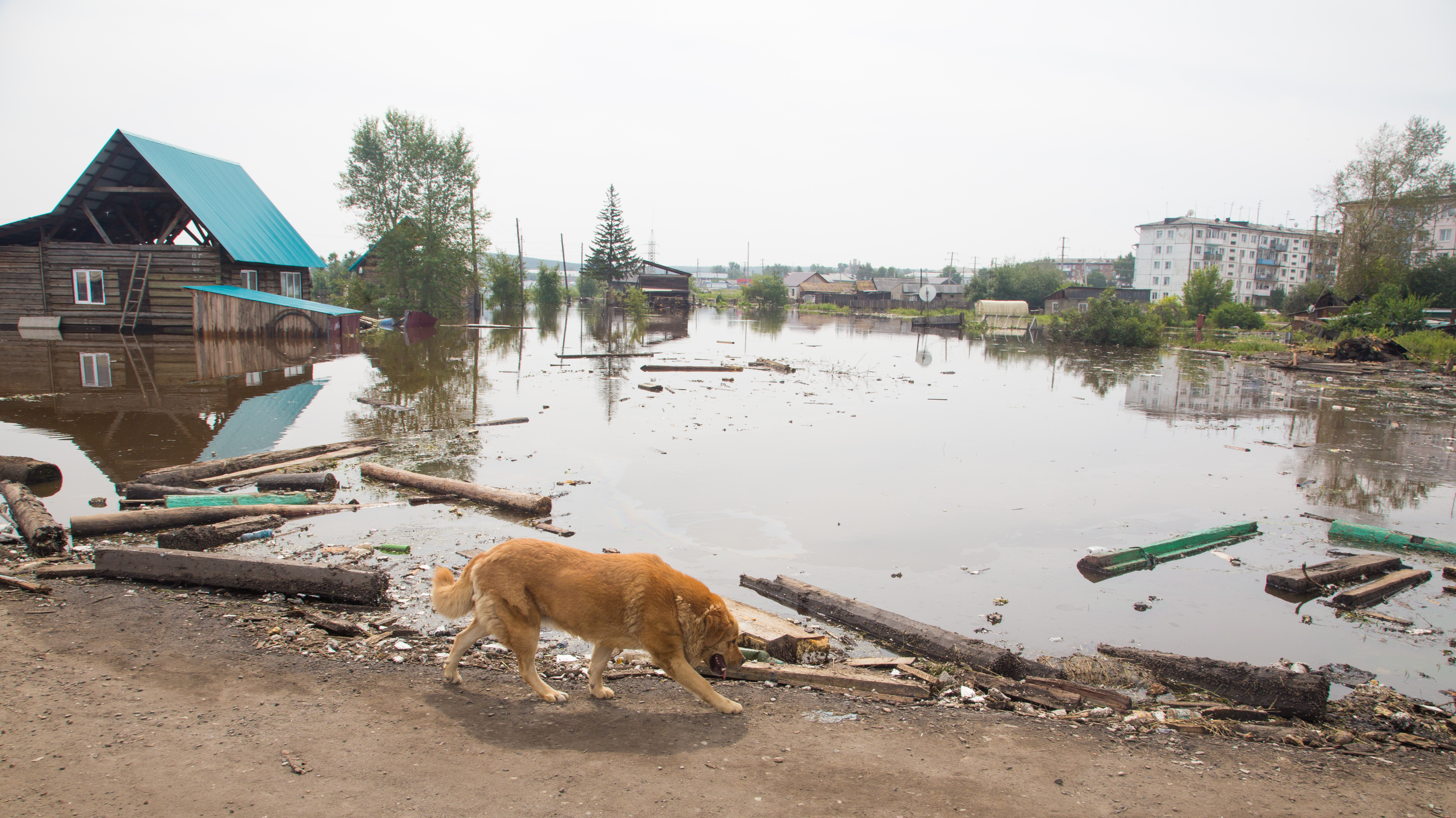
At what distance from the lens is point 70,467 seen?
9438mm

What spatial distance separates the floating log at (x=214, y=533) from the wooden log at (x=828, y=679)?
16.2ft

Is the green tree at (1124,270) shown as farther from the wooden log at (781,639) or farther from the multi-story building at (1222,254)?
the wooden log at (781,639)

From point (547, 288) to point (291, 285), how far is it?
114ft

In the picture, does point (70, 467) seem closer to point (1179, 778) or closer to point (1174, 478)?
point (1179, 778)

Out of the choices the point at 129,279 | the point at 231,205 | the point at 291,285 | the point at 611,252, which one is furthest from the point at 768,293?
the point at 129,279

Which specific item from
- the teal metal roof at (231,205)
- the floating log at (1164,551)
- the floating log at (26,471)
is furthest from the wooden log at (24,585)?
the teal metal roof at (231,205)

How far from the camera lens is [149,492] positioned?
7883 mm

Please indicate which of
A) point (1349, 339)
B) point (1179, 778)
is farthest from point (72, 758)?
point (1349, 339)

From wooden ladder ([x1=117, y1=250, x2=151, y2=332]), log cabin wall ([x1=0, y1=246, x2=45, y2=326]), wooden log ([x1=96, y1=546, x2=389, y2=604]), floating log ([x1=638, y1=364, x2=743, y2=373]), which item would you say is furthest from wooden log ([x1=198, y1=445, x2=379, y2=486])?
log cabin wall ([x1=0, y1=246, x2=45, y2=326])

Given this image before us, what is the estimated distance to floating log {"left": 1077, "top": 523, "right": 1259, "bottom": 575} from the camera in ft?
24.9

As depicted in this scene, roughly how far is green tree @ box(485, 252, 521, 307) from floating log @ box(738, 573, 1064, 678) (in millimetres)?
61257

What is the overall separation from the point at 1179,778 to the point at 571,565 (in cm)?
343

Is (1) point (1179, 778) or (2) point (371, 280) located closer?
(1) point (1179, 778)

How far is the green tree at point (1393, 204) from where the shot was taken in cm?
4400
